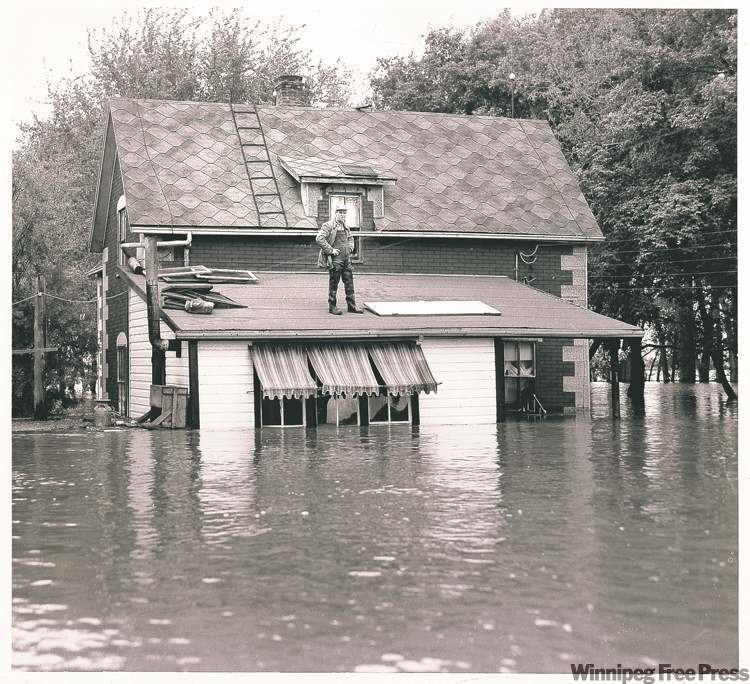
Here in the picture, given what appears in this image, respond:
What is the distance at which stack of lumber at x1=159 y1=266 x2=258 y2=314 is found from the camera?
23.9 metres

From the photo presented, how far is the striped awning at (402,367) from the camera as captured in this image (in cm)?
2370

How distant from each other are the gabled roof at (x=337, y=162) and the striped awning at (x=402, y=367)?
5.09 m

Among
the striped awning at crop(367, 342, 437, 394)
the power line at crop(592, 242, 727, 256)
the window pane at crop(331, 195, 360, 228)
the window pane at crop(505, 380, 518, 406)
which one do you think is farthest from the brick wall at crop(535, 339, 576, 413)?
the power line at crop(592, 242, 727, 256)

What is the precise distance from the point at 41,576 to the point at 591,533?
4.72m

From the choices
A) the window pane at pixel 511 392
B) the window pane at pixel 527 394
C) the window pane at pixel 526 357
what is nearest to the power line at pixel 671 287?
the window pane at pixel 526 357

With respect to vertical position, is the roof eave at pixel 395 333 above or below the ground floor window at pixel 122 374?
above

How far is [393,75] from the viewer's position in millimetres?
48344

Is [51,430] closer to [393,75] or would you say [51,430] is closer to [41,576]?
[41,576]

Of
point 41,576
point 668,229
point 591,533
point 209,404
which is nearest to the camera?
point 41,576

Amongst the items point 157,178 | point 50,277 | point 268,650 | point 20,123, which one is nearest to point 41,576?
point 268,650

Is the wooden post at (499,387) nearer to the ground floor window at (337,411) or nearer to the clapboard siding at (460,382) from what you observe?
the clapboard siding at (460,382)

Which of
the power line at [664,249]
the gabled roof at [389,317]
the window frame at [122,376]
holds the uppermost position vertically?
the power line at [664,249]

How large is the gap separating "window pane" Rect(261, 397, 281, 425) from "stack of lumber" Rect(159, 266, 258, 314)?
206 centimetres

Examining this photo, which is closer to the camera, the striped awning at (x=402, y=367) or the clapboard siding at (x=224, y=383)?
the clapboard siding at (x=224, y=383)
